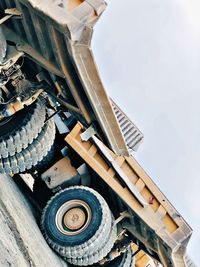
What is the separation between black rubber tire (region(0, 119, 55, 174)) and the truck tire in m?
0.85

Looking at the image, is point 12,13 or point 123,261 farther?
point 123,261

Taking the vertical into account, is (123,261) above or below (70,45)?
below

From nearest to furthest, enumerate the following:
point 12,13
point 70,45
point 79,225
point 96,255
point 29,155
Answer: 1. point 70,45
2. point 12,13
3. point 29,155
4. point 79,225
5. point 96,255

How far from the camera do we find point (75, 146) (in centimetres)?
887

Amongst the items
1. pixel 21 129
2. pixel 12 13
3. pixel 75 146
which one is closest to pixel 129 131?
pixel 75 146

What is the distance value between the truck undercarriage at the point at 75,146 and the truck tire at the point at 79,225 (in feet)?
0.03

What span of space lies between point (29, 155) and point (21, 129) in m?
0.41

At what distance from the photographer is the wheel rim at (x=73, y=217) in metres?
8.55

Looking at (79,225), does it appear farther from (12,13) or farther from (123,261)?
(12,13)

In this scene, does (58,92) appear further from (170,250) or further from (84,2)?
(170,250)

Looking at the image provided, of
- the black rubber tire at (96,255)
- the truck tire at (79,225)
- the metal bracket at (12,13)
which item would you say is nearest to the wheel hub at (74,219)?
the truck tire at (79,225)

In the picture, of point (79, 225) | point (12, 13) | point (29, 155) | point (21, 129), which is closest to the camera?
point (12, 13)

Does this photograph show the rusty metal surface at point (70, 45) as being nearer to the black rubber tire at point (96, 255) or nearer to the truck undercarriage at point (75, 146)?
the truck undercarriage at point (75, 146)

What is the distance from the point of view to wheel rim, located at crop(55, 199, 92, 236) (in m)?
8.55
